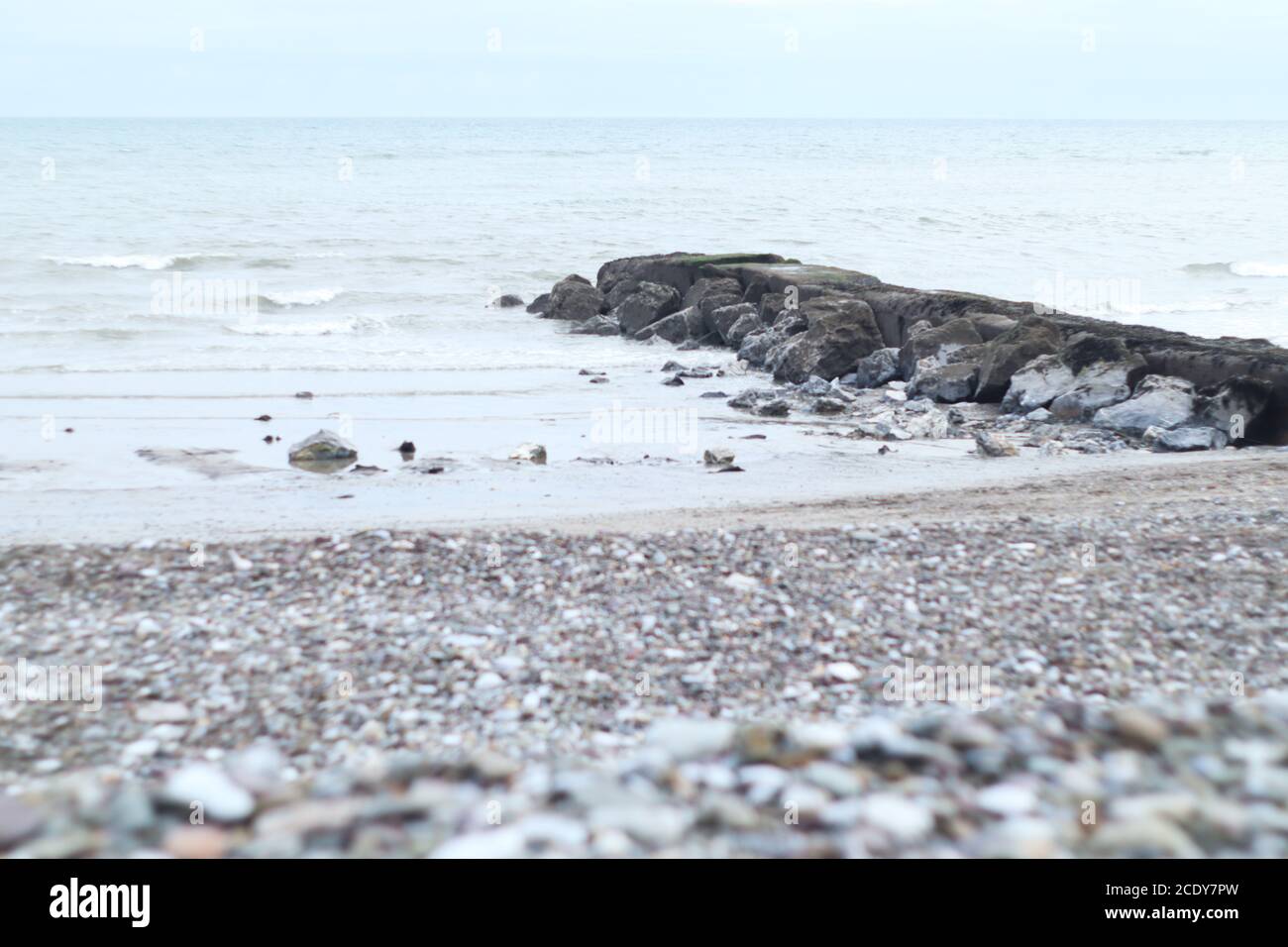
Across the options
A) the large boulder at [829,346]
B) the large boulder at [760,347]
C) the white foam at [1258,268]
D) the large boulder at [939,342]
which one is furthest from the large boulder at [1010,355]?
the white foam at [1258,268]

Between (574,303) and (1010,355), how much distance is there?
9.89 m

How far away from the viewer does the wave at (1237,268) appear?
92.7 ft

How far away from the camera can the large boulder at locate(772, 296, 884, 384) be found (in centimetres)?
1437

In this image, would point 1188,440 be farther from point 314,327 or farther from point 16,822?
point 314,327

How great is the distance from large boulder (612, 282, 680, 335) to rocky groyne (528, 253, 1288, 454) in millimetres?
23

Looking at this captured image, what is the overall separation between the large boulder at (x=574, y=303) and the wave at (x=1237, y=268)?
16.5 metres

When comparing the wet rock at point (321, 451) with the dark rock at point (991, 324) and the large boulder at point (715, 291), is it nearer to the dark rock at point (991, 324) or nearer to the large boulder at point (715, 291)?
the dark rock at point (991, 324)

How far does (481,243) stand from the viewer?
3078 cm

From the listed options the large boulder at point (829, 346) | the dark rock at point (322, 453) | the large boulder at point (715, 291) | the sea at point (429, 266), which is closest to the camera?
the dark rock at point (322, 453)

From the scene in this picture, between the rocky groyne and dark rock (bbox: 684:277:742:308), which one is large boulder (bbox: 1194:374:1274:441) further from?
dark rock (bbox: 684:277:742:308)

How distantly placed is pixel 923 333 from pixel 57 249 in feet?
75.7

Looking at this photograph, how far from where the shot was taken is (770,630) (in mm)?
5297
